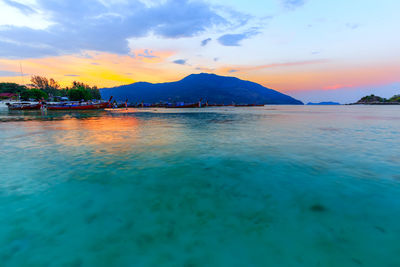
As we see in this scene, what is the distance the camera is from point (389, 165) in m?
11.4

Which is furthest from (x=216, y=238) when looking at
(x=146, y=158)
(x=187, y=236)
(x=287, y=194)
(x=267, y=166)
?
(x=146, y=158)

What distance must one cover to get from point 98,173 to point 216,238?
770 centimetres

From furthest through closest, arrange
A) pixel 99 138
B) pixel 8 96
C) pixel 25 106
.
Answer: pixel 8 96 → pixel 25 106 → pixel 99 138

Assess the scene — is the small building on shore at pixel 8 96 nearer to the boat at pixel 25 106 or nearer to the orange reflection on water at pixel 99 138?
the boat at pixel 25 106

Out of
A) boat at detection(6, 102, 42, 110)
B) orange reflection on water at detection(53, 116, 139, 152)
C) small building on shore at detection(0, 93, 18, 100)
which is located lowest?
orange reflection on water at detection(53, 116, 139, 152)

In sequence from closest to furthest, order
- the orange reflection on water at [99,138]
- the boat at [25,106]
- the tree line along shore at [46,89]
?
the orange reflection on water at [99,138]
the boat at [25,106]
the tree line along shore at [46,89]

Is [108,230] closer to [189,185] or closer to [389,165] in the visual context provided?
[189,185]

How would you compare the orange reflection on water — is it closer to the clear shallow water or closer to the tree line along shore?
the clear shallow water

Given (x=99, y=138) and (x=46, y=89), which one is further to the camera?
(x=46, y=89)

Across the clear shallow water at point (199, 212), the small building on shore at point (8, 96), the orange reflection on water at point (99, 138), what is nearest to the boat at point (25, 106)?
the small building on shore at point (8, 96)

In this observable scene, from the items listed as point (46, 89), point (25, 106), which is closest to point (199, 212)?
point (25, 106)

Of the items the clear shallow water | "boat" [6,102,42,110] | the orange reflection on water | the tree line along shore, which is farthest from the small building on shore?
the clear shallow water

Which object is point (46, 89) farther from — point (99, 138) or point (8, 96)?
point (99, 138)

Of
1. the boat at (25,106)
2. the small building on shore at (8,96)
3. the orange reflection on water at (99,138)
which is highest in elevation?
the small building on shore at (8,96)
